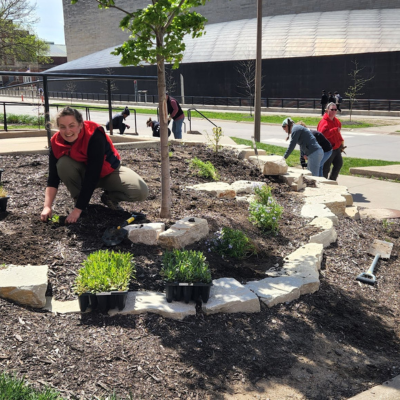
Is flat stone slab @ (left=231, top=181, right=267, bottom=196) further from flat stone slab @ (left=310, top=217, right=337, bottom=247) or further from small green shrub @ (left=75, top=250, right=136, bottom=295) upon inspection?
small green shrub @ (left=75, top=250, right=136, bottom=295)

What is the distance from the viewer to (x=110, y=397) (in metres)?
2.58

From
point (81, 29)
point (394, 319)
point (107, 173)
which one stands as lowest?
point (394, 319)

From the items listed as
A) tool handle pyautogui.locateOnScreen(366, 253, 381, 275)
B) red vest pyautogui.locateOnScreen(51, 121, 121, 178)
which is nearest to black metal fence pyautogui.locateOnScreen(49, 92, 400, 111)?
tool handle pyautogui.locateOnScreen(366, 253, 381, 275)

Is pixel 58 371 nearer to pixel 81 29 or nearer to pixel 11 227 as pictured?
pixel 11 227

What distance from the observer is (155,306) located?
3516 millimetres

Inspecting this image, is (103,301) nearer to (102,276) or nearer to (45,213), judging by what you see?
(102,276)

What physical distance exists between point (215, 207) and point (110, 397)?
3427 millimetres

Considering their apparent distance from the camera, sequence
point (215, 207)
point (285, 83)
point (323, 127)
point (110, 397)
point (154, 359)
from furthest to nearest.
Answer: point (285, 83) → point (323, 127) → point (215, 207) → point (154, 359) → point (110, 397)

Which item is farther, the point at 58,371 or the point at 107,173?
the point at 107,173

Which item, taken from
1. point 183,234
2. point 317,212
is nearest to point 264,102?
point 317,212

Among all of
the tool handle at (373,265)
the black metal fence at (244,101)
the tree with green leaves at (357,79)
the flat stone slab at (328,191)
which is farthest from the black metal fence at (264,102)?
the tool handle at (373,265)

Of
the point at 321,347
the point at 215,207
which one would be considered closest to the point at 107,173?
the point at 215,207

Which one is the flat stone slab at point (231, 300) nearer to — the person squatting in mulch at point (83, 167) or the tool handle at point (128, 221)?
the tool handle at point (128, 221)

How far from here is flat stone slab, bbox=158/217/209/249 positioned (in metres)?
4.39
